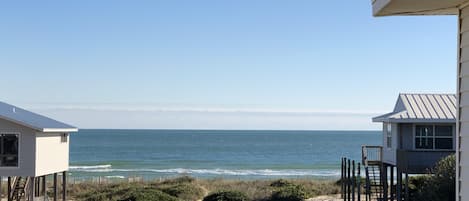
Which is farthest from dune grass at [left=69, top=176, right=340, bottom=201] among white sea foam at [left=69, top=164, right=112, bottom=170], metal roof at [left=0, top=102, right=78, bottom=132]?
white sea foam at [left=69, top=164, right=112, bottom=170]

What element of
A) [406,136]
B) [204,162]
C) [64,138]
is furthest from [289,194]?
[204,162]

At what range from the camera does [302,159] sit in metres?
103

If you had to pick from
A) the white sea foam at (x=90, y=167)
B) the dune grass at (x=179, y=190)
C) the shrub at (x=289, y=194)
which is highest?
the shrub at (x=289, y=194)

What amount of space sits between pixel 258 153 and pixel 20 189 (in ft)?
286

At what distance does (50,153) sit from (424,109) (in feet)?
46.7

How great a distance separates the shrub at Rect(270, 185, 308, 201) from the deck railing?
5.21 meters

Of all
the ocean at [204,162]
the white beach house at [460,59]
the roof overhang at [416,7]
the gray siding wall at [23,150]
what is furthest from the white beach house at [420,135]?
the ocean at [204,162]

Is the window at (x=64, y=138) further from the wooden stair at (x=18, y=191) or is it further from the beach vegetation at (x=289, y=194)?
the beach vegetation at (x=289, y=194)

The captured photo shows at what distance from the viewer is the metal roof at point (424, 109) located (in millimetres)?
24797

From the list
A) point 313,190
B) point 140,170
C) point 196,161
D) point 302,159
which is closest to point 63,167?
point 313,190

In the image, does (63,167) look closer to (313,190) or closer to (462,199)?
(313,190)

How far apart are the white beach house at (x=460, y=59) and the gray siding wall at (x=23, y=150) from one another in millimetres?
20175

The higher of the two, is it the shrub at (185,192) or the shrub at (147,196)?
the shrub at (147,196)

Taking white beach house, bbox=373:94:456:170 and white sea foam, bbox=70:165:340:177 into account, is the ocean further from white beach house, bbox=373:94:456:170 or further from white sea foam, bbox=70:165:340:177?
white beach house, bbox=373:94:456:170
